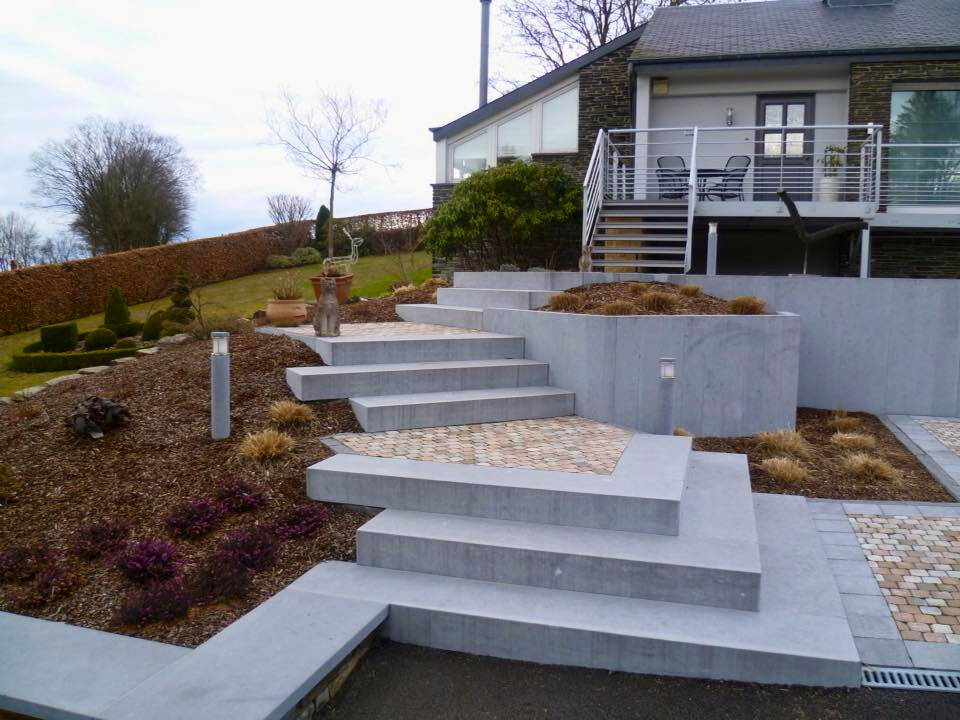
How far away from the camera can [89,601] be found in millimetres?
3840

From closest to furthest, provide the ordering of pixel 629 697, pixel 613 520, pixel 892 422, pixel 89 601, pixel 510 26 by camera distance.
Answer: pixel 629 697 < pixel 89 601 < pixel 613 520 < pixel 892 422 < pixel 510 26

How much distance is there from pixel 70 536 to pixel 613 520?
129 inches

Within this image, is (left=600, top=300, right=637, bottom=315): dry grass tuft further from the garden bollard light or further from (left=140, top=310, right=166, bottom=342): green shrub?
(left=140, top=310, right=166, bottom=342): green shrub

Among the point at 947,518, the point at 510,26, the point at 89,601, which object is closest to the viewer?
the point at 89,601

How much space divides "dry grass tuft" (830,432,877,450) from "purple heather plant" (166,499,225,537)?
531 centimetres

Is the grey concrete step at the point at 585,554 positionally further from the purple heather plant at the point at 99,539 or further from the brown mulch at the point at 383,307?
the brown mulch at the point at 383,307

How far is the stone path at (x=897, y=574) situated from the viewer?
11.3 feet

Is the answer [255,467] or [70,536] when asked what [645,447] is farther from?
[70,536]

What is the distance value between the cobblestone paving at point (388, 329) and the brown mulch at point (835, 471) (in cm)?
321

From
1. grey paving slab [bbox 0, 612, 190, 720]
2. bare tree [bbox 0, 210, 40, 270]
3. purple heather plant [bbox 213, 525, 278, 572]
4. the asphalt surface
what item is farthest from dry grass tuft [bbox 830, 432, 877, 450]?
bare tree [bbox 0, 210, 40, 270]

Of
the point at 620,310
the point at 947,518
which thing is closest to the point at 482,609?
the point at 947,518

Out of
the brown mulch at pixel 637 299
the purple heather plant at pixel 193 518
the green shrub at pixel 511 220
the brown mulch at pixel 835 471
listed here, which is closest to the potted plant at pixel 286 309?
the brown mulch at pixel 637 299

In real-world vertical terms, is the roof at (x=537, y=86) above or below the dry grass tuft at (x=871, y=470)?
above

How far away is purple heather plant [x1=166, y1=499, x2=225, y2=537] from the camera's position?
4.33m
